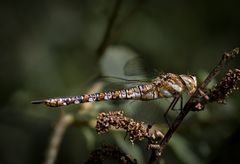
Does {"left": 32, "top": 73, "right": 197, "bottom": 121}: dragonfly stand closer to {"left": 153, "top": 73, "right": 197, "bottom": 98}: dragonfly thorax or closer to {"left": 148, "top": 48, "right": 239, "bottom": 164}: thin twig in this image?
{"left": 153, "top": 73, "right": 197, "bottom": 98}: dragonfly thorax

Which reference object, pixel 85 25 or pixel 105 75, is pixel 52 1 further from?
pixel 105 75

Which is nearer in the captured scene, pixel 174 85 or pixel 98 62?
pixel 174 85

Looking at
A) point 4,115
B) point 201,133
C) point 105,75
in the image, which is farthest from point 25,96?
point 201,133

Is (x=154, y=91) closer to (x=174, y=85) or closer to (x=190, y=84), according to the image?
(x=174, y=85)

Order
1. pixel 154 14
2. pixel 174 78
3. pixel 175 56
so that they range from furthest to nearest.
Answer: pixel 154 14
pixel 175 56
pixel 174 78

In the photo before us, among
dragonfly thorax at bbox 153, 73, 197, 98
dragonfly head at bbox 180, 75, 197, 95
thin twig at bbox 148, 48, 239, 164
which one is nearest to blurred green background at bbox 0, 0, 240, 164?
dragonfly thorax at bbox 153, 73, 197, 98

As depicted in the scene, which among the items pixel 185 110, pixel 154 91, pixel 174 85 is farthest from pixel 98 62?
pixel 185 110
